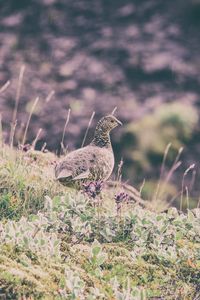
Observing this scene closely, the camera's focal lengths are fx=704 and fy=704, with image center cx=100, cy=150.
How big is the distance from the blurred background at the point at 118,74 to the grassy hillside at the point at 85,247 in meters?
4.82

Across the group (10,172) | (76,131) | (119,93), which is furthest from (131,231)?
(119,93)

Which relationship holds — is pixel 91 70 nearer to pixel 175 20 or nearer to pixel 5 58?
pixel 5 58

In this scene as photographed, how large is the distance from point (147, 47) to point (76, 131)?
11.9ft

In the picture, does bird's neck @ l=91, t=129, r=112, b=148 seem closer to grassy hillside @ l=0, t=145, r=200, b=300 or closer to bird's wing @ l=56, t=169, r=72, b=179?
grassy hillside @ l=0, t=145, r=200, b=300

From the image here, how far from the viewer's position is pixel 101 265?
4.50 meters

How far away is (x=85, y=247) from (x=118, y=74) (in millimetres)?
8973

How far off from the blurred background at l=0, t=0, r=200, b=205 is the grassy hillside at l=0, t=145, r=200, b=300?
190 inches

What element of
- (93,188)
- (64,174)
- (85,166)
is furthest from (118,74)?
(93,188)

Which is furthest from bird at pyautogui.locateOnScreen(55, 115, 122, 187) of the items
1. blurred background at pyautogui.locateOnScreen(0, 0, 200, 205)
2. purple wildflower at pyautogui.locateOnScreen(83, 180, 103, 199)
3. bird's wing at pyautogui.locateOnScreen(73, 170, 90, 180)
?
blurred background at pyautogui.locateOnScreen(0, 0, 200, 205)

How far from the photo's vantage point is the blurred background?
11.0 meters

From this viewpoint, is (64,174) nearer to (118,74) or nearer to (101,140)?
(101,140)

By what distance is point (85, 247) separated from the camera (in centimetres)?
463

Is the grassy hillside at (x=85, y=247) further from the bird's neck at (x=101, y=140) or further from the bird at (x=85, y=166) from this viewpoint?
the bird's neck at (x=101, y=140)

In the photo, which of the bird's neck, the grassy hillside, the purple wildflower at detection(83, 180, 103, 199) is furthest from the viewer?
the bird's neck
